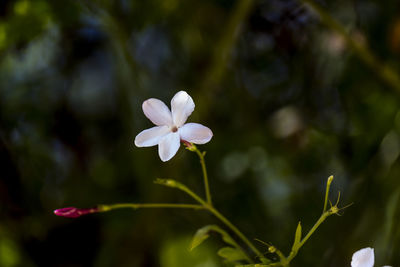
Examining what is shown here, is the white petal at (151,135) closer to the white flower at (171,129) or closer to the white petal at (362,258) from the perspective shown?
the white flower at (171,129)

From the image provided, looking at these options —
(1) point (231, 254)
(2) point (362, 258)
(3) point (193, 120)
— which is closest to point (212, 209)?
(1) point (231, 254)

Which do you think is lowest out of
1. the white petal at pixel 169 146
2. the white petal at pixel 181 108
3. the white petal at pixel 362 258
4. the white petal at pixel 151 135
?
the white petal at pixel 362 258

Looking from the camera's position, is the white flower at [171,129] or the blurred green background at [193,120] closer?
the white flower at [171,129]

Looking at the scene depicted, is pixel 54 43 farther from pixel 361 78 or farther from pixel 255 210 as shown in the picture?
pixel 361 78

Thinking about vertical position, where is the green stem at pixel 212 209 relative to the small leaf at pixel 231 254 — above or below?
above

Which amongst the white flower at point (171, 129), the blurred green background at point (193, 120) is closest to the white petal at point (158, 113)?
the white flower at point (171, 129)

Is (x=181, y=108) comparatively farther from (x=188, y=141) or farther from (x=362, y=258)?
(x=362, y=258)

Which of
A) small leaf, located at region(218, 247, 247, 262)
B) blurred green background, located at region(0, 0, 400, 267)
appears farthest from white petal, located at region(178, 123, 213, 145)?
blurred green background, located at region(0, 0, 400, 267)

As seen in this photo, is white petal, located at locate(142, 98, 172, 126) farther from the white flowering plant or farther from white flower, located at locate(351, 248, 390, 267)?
white flower, located at locate(351, 248, 390, 267)

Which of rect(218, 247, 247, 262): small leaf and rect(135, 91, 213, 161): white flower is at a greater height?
rect(135, 91, 213, 161): white flower
